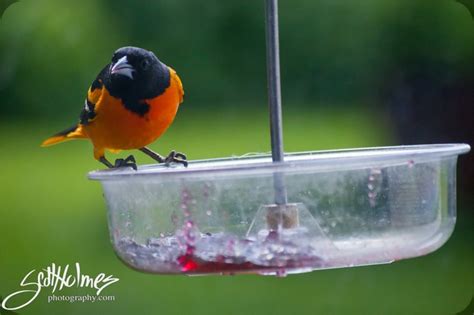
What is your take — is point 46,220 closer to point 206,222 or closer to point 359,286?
point 359,286

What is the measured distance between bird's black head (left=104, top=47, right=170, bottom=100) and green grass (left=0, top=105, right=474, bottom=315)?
8.47 feet

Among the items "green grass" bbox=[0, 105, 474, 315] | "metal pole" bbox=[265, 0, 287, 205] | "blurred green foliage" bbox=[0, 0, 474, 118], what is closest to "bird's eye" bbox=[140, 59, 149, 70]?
"metal pole" bbox=[265, 0, 287, 205]

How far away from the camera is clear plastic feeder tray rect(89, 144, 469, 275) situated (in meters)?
1.30

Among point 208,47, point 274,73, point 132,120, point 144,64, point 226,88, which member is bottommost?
point 226,88

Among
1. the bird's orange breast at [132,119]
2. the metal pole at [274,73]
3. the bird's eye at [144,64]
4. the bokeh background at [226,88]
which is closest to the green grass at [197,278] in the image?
the bokeh background at [226,88]

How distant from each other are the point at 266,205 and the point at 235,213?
5 centimetres

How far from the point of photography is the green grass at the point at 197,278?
15.3ft

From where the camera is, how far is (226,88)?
7.18 meters

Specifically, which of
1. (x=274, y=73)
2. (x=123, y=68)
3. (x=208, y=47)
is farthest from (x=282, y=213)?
(x=208, y=47)

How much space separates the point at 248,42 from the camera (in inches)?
283

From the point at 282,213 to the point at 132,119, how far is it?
2.74 feet

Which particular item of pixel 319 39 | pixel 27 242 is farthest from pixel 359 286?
pixel 319 39

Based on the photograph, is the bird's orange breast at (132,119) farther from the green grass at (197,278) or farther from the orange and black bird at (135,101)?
the green grass at (197,278)

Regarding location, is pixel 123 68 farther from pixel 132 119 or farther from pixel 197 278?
pixel 197 278
